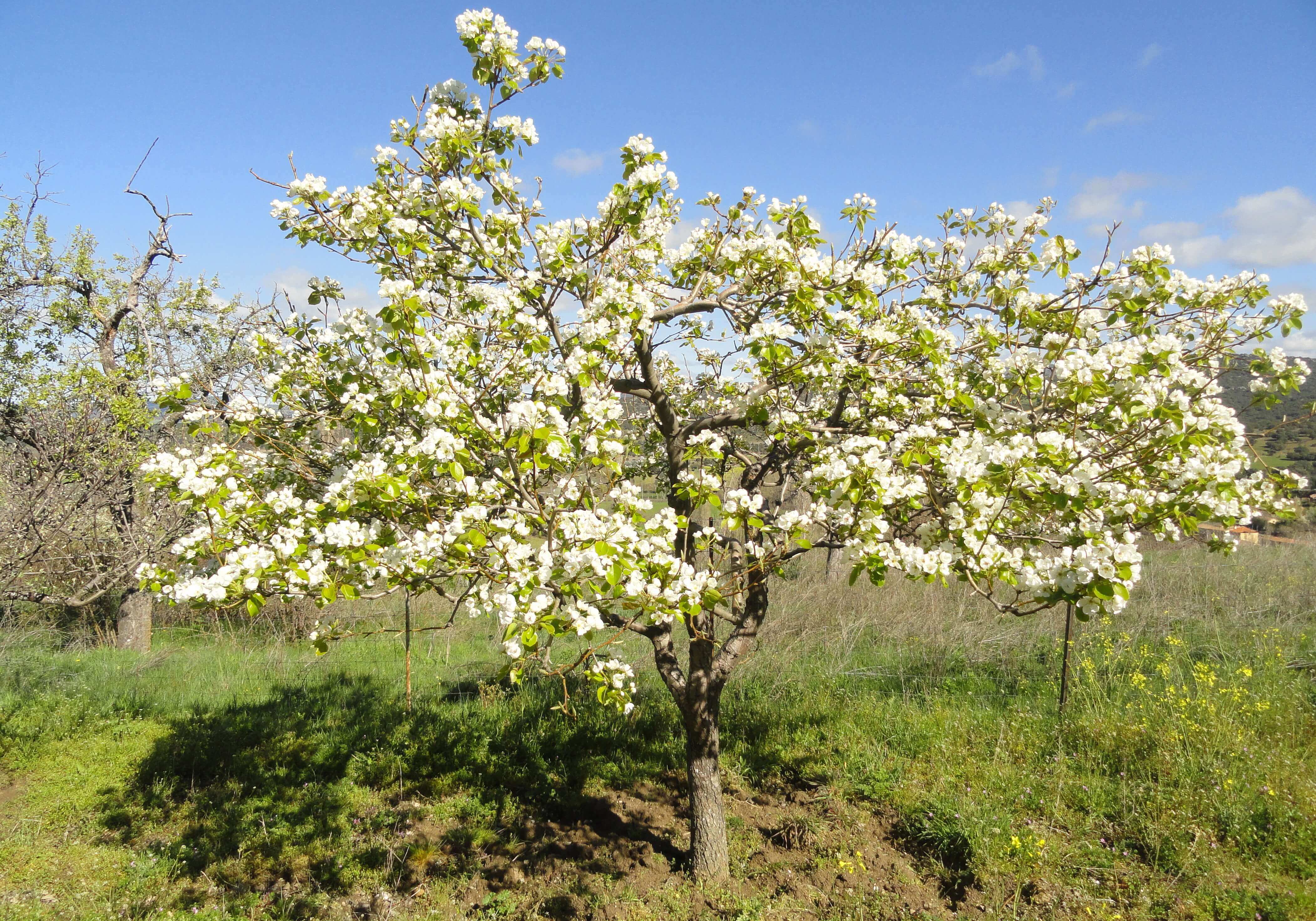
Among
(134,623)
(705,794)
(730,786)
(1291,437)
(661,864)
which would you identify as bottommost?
(661,864)

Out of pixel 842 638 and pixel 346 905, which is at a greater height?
pixel 842 638

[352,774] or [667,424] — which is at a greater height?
[667,424]

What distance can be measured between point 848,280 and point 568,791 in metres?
4.18

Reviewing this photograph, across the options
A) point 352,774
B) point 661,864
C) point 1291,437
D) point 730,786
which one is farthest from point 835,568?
point 1291,437

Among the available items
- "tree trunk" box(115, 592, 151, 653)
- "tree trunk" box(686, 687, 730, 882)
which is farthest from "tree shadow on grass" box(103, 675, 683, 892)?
"tree trunk" box(115, 592, 151, 653)

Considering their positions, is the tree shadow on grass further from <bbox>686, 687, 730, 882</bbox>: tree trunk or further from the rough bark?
the rough bark

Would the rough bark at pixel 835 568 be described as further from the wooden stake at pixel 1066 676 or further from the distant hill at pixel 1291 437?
the distant hill at pixel 1291 437

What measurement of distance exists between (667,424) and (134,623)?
8992 millimetres

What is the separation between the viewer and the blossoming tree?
99.7 inches

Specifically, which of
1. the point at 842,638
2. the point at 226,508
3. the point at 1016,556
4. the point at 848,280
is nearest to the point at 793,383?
the point at 848,280

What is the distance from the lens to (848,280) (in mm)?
3338

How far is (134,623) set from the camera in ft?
29.5

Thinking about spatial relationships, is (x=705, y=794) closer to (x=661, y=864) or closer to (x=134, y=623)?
(x=661, y=864)

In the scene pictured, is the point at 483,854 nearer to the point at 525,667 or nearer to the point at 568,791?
the point at 568,791
